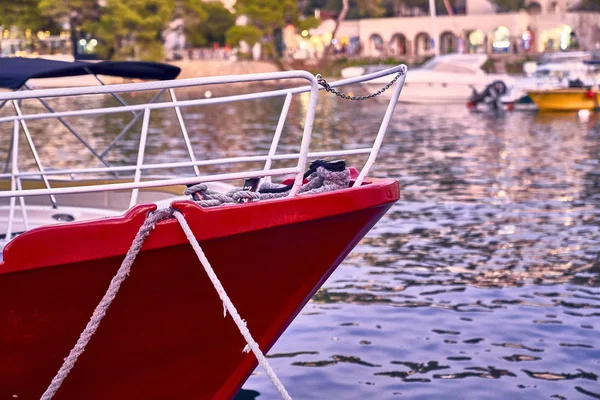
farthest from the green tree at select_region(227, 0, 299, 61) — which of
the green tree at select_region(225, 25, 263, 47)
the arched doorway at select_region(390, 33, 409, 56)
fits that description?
the arched doorway at select_region(390, 33, 409, 56)

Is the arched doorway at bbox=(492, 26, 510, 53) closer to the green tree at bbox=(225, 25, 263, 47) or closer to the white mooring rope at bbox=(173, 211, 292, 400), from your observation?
the green tree at bbox=(225, 25, 263, 47)

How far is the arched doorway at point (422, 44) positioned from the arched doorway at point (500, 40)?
5518 millimetres

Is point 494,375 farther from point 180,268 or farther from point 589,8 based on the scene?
point 589,8

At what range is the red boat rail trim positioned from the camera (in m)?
5.36

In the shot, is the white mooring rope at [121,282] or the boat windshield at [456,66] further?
the boat windshield at [456,66]

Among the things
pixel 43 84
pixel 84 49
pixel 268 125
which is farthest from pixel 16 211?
pixel 84 49

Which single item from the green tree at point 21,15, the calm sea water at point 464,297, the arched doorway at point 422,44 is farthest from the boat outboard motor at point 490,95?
the green tree at point 21,15

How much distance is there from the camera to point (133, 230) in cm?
537

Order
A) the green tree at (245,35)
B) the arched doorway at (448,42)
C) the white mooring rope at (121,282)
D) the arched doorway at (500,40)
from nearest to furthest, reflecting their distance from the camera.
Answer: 1. the white mooring rope at (121,282)
2. the arched doorway at (500,40)
3. the green tree at (245,35)
4. the arched doorway at (448,42)

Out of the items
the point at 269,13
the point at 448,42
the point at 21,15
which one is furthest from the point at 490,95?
the point at 21,15

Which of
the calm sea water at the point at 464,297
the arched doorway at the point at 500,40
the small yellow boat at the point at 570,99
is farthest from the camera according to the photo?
the arched doorway at the point at 500,40

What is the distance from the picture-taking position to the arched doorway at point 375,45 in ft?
280

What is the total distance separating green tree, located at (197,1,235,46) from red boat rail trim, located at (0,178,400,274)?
8527cm

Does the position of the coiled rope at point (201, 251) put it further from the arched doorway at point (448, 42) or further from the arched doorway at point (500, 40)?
the arched doorway at point (448, 42)
